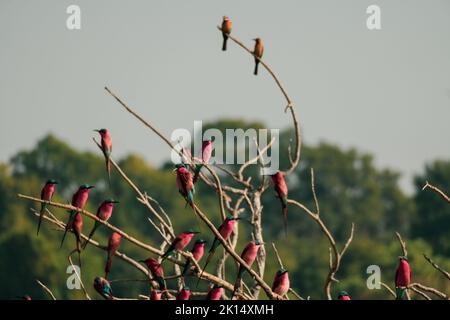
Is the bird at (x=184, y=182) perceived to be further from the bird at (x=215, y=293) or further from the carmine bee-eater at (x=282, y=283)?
the carmine bee-eater at (x=282, y=283)

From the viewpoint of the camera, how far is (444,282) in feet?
123

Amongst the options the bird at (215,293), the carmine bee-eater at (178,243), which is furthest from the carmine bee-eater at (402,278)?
the carmine bee-eater at (178,243)

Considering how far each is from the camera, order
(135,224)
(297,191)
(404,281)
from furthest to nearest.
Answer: (297,191) → (135,224) → (404,281)

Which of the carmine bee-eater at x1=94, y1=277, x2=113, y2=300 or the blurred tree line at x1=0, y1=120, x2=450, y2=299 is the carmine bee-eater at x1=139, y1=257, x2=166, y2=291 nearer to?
the carmine bee-eater at x1=94, y1=277, x2=113, y2=300

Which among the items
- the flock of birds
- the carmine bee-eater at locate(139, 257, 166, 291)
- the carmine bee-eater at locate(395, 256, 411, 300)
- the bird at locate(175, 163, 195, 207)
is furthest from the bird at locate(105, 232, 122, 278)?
the carmine bee-eater at locate(395, 256, 411, 300)

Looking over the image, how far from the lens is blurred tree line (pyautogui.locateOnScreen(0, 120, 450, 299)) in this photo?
204ft

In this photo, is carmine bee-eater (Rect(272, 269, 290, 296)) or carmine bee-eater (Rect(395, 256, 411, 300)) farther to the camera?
carmine bee-eater (Rect(272, 269, 290, 296))

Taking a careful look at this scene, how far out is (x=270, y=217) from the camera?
8106cm

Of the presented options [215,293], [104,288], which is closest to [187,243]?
[104,288]

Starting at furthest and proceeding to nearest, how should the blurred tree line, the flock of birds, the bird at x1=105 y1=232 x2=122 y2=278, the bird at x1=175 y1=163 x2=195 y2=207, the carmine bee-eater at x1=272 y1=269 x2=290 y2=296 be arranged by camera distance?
1. the blurred tree line
2. the carmine bee-eater at x1=272 y1=269 x2=290 y2=296
3. the bird at x1=105 y1=232 x2=122 y2=278
4. the bird at x1=175 y1=163 x2=195 y2=207
5. the flock of birds
